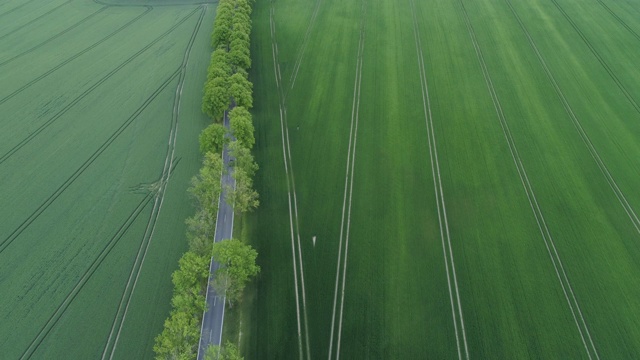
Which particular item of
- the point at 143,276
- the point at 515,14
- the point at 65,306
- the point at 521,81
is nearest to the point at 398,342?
the point at 143,276

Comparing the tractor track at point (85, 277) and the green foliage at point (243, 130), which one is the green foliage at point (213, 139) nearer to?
the green foliage at point (243, 130)

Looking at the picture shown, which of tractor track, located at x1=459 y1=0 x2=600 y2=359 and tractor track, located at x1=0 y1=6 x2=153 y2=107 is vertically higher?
tractor track, located at x1=0 y1=6 x2=153 y2=107

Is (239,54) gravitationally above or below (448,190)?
above

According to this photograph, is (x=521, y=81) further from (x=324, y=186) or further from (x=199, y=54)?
(x=199, y=54)

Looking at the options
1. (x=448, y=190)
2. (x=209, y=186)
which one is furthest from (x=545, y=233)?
(x=209, y=186)

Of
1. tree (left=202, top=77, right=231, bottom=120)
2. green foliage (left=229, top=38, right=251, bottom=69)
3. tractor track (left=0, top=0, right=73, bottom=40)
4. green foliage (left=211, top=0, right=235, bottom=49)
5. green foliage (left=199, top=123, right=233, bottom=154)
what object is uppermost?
tractor track (left=0, top=0, right=73, bottom=40)

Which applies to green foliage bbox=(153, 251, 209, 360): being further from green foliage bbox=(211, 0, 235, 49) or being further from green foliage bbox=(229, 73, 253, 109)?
green foliage bbox=(211, 0, 235, 49)

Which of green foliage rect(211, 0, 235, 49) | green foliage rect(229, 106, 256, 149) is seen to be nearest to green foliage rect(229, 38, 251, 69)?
green foliage rect(211, 0, 235, 49)

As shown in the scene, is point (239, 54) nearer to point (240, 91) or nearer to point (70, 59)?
point (240, 91)
